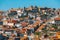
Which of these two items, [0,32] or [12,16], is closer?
[0,32]

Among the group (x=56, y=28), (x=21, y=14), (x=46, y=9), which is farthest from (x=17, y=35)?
(x=46, y=9)

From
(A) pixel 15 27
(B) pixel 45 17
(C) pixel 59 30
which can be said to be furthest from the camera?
(B) pixel 45 17

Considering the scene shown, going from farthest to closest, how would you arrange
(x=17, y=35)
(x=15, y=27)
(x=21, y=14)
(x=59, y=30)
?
(x=21, y=14) → (x=15, y=27) → (x=17, y=35) → (x=59, y=30)

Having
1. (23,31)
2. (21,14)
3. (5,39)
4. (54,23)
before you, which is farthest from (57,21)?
(21,14)

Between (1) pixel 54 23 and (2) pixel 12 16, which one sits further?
(2) pixel 12 16

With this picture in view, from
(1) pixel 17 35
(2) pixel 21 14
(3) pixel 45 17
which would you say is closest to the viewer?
(1) pixel 17 35

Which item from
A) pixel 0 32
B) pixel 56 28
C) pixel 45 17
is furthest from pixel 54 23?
pixel 45 17

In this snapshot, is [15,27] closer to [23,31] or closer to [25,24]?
[25,24]

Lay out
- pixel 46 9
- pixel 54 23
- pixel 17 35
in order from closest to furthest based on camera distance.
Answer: pixel 17 35 < pixel 54 23 < pixel 46 9

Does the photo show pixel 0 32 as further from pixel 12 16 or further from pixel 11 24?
pixel 12 16
